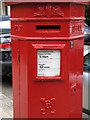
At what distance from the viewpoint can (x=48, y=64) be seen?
7.38 ft

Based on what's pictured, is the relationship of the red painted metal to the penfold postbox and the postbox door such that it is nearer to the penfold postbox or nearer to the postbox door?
the penfold postbox

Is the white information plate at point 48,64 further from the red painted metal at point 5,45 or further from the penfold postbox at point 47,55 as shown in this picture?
the red painted metal at point 5,45

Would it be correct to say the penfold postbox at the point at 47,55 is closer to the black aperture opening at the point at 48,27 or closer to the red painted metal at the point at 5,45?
the black aperture opening at the point at 48,27

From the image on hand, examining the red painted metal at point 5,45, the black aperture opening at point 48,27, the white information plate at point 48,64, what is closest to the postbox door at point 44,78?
the white information plate at point 48,64

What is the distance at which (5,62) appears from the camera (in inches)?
216

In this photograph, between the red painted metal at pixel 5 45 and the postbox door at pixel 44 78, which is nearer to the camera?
the postbox door at pixel 44 78

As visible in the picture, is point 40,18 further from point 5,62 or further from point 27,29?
point 5,62

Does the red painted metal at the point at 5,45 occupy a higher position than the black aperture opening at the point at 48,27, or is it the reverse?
the black aperture opening at the point at 48,27

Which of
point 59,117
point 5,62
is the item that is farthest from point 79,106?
point 5,62

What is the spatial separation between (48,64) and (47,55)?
0.30 ft

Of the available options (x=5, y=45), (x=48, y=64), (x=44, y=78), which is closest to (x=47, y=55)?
(x=48, y=64)

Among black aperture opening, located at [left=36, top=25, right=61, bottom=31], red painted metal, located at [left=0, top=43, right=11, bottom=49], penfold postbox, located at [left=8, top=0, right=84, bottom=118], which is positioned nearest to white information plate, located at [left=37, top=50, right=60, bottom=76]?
penfold postbox, located at [left=8, top=0, right=84, bottom=118]

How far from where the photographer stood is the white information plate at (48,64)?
2.22m

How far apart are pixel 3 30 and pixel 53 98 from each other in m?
4.46
